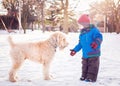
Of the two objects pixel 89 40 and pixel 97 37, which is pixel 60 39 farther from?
pixel 97 37

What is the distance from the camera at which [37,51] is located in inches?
249

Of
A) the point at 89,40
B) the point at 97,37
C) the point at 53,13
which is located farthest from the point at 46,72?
the point at 53,13

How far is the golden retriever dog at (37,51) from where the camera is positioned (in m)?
6.19

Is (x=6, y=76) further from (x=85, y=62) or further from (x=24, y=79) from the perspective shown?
(x=85, y=62)

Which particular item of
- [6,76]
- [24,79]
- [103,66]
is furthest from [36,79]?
[103,66]

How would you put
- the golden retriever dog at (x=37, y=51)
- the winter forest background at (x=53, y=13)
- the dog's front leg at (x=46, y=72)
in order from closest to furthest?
1. the golden retriever dog at (x=37, y=51)
2. the dog's front leg at (x=46, y=72)
3. the winter forest background at (x=53, y=13)

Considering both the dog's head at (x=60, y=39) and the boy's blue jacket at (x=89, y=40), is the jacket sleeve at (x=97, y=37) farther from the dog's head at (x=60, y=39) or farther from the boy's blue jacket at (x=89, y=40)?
the dog's head at (x=60, y=39)

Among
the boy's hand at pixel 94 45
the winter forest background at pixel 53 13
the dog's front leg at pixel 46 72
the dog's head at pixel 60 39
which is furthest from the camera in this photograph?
the winter forest background at pixel 53 13

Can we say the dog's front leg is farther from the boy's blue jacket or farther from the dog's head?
the boy's blue jacket

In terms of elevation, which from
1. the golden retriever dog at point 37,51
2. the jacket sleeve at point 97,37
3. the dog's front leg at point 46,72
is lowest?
the dog's front leg at point 46,72

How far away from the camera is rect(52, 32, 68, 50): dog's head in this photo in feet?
20.7

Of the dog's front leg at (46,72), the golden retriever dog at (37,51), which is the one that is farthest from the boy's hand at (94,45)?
the dog's front leg at (46,72)

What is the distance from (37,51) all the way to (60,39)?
1.76 ft

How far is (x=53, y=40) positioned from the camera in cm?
642
